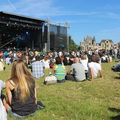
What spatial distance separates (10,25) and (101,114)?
37239 mm

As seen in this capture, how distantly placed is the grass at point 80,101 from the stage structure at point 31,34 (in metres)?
31.6

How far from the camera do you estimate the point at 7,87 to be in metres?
6.89

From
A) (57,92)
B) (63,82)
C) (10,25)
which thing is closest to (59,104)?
(57,92)

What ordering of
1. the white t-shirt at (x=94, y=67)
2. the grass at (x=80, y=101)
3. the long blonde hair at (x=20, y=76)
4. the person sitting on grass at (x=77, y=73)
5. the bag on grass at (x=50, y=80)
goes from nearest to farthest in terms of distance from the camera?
the long blonde hair at (x=20, y=76) < the grass at (x=80, y=101) < the bag on grass at (x=50, y=80) < the person sitting on grass at (x=77, y=73) < the white t-shirt at (x=94, y=67)

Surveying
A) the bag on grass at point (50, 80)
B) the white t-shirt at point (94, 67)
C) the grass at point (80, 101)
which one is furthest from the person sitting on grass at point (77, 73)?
the bag on grass at point (50, 80)

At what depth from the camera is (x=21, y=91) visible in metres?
6.90

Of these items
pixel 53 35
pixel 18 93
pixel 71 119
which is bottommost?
pixel 71 119

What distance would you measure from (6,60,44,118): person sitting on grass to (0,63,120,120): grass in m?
0.30

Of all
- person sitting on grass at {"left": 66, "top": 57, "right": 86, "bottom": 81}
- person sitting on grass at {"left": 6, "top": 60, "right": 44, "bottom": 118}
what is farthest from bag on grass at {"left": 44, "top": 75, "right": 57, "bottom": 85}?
person sitting on grass at {"left": 6, "top": 60, "right": 44, "bottom": 118}

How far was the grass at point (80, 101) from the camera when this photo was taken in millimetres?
8266

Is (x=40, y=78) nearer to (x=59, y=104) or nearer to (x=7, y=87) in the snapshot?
(x=59, y=104)

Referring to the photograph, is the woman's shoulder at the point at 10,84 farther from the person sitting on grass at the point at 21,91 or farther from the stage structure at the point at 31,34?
the stage structure at the point at 31,34

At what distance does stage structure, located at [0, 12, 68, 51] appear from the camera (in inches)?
1802

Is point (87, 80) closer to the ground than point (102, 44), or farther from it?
closer to the ground
